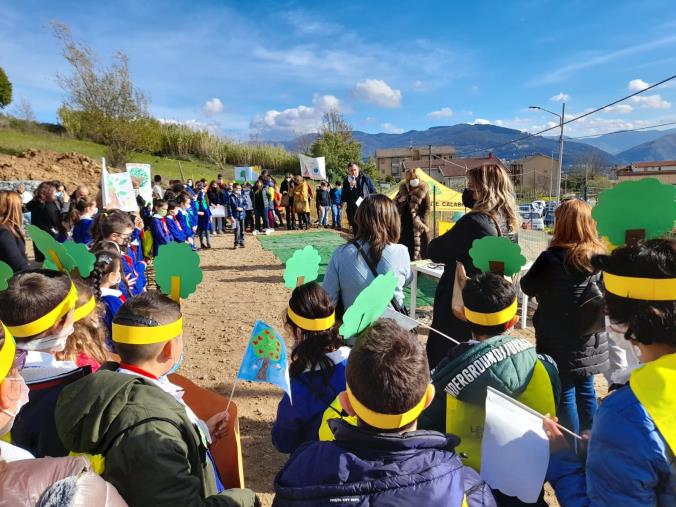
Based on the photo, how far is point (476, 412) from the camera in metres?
1.61

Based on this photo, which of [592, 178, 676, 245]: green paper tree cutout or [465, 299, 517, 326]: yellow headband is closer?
[592, 178, 676, 245]: green paper tree cutout

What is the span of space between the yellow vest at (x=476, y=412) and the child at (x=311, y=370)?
0.49 metres

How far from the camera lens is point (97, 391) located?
1241 millimetres

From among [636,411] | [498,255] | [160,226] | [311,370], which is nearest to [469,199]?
[498,255]

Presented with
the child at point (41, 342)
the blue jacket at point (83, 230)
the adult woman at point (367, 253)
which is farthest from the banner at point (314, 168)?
the child at point (41, 342)

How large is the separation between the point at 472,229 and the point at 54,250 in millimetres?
2599

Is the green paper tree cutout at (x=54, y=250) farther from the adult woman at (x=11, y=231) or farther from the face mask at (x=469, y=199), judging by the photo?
the face mask at (x=469, y=199)

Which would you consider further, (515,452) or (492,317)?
(492,317)

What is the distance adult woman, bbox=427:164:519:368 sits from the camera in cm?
272

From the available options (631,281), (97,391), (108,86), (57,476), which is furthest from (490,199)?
(108,86)

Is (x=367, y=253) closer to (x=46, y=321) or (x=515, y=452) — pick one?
(x=515, y=452)

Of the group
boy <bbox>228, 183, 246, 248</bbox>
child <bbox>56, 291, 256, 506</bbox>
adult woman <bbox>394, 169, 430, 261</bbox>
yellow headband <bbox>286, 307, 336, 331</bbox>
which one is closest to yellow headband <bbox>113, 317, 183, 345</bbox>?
child <bbox>56, 291, 256, 506</bbox>

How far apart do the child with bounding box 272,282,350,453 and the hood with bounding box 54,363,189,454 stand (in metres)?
0.64

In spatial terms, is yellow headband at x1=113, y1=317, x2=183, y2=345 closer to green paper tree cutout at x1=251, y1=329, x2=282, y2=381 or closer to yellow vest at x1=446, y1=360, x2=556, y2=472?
green paper tree cutout at x1=251, y1=329, x2=282, y2=381
